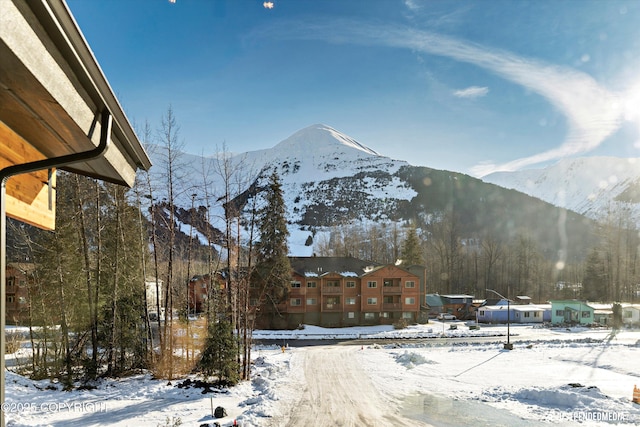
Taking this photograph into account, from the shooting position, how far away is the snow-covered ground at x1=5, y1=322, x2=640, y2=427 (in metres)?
14.9

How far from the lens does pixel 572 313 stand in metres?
56.6

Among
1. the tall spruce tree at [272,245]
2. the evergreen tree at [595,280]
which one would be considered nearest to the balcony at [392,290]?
the tall spruce tree at [272,245]

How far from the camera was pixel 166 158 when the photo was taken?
20469 mm

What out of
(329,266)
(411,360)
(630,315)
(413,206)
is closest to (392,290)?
(329,266)

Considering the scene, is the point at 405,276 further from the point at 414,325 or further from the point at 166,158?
the point at 166,158

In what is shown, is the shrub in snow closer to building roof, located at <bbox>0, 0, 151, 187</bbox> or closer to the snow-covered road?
the snow-covered road

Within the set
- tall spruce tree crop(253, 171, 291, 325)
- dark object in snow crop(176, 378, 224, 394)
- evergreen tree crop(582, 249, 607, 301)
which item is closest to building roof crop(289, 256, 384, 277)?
tall spruce tree crop(253, 171, 291, 325)

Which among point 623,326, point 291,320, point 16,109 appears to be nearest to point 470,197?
point 623,326

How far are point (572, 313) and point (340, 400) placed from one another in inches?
2132

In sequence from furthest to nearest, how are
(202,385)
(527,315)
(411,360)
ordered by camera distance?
(527,315), (411,360), (202,385)

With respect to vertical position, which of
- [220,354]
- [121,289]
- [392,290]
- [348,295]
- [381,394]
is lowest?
[381,394]

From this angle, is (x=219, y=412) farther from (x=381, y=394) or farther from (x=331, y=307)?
(x=331, y=307)

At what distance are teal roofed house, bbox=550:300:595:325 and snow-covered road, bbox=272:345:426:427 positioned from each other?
4570 cm

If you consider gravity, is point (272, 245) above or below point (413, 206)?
below
